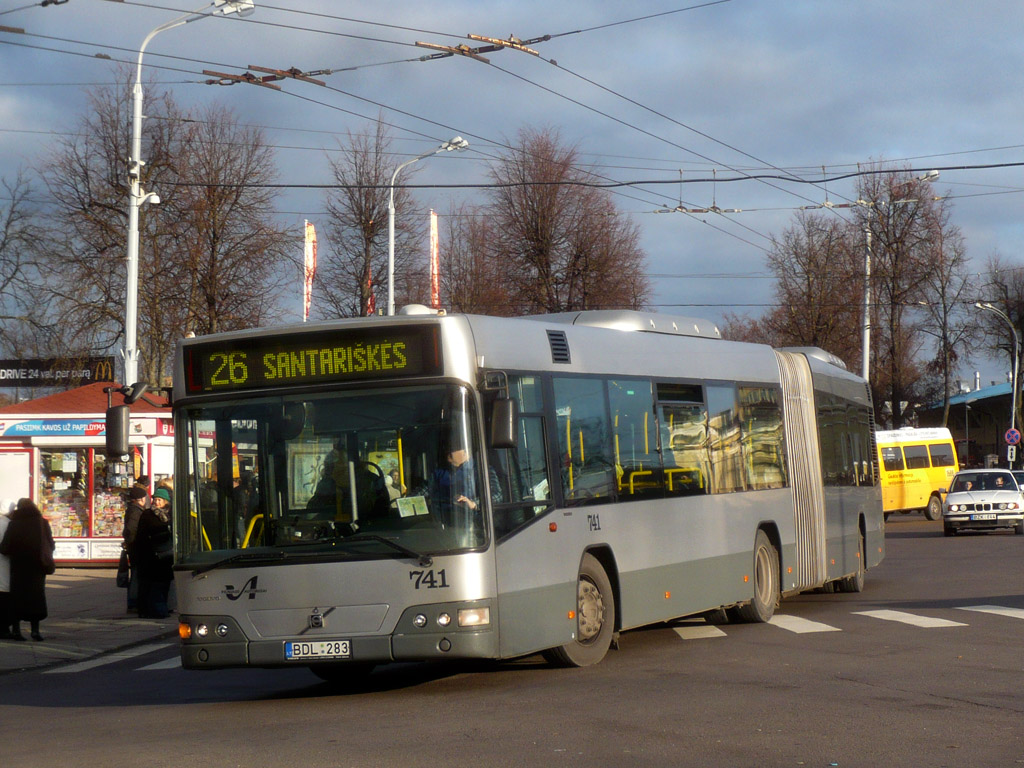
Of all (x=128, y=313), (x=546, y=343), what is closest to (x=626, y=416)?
(x=546, y=343)

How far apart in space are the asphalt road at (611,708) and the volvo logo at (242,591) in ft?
2.60

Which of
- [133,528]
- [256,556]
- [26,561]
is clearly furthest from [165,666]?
[133,528]

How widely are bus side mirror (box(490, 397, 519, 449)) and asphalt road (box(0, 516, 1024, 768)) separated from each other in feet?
5.67

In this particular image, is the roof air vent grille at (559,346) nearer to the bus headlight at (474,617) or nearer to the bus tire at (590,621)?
the bus tire at (590,621)

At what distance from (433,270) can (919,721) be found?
37.2m

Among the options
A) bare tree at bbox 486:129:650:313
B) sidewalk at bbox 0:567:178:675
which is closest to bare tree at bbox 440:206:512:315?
bare tree at bbox 486:129:650:313

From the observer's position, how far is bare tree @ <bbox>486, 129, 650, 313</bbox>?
47875mm

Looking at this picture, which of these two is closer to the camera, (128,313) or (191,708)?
(191,708)

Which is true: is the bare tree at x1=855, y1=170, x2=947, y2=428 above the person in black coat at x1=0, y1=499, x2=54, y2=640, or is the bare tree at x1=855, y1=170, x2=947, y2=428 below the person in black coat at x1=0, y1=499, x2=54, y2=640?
above

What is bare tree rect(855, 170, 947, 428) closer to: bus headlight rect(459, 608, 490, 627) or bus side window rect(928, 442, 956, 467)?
bus side window rect(928, 442, 956, 467)

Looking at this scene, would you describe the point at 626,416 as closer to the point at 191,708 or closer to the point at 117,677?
the point at 191,708

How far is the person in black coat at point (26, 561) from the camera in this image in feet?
54.6

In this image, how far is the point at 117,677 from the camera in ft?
43.9

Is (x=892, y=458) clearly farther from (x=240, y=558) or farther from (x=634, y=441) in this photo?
(x=240, y=558)
